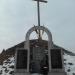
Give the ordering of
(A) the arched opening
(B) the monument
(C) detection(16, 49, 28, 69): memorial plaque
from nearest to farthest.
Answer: (B) the monument < (C) detection(16, 49, 28, 69): memorial plaque < (A) the arched opening

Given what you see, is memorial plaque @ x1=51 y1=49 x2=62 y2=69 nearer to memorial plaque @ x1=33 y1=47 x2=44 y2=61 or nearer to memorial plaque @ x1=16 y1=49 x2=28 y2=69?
memorial plaque @ x1=33 y1=47 x2=44 y2=61

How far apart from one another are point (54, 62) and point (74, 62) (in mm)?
3964

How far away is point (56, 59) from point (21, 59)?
2.59m

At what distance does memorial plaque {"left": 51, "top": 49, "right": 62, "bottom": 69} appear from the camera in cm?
1825

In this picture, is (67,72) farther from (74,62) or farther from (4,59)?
(4,59)

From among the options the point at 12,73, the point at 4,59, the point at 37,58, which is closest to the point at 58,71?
the point at 37,58

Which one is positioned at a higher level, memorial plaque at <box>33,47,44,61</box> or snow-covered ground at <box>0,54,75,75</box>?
memorial plaque at <box>33,47,44,61</box>

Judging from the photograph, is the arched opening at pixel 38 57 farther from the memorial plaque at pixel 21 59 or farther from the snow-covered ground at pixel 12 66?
the snow-covered ground at pixel 12 66

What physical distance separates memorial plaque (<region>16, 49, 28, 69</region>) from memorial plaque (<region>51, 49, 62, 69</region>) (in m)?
1.99

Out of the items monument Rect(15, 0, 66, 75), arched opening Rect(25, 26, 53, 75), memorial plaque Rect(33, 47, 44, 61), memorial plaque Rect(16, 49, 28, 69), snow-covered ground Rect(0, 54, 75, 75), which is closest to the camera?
monument Rect(15, 0, 66, 75)

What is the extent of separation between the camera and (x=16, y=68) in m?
18.1

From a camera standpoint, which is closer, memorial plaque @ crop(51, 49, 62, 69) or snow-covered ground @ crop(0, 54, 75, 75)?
memorial plaque @ crop(51, 49, 62, 69)

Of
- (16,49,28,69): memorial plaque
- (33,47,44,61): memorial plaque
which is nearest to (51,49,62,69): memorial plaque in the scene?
(33,47,44,61): memorial plaque

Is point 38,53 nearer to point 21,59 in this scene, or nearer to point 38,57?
point 38,57
